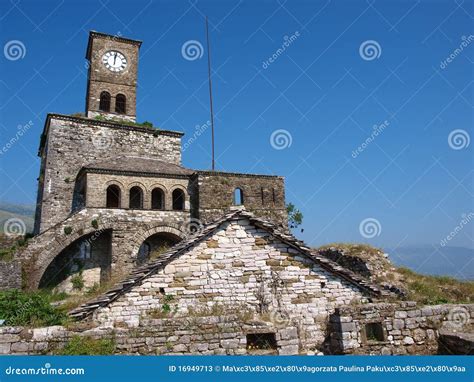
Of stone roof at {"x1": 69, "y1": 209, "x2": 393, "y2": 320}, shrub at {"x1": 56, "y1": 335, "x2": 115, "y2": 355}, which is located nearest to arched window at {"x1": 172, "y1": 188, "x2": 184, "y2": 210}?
stone roof at {"x1": 69, "y1": 209, "x2": 393, "y2": 320}

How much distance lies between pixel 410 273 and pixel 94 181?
1773 cm

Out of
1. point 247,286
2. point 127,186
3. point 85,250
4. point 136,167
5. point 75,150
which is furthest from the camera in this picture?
point 75,150

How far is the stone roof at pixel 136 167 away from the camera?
21578 mm

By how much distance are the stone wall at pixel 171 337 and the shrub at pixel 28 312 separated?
624 millimetres

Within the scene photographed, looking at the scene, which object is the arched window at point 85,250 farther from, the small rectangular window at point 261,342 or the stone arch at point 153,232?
the small rectangular window at point 261,342

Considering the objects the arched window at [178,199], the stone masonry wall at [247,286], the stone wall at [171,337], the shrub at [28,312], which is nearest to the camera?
the stone wall at [171,337]

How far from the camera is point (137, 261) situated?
69.9ft

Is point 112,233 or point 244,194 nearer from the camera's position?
point 112,233

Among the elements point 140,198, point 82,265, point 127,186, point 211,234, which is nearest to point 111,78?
point 127,186

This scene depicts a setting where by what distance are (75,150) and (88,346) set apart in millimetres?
20350

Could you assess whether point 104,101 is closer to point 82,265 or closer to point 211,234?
point 82,265

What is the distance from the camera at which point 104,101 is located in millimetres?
28125

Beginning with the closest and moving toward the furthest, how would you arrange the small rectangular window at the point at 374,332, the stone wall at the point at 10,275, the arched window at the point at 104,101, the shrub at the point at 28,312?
the shrub at the point at 28,312
the small rectangular window at the point at 374,332
the stone wall at the point at 10,275
the arched window at the point at 104,101

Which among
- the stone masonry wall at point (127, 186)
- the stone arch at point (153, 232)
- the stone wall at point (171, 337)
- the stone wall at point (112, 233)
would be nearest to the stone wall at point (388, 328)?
the stone wall at point (171, 337)
